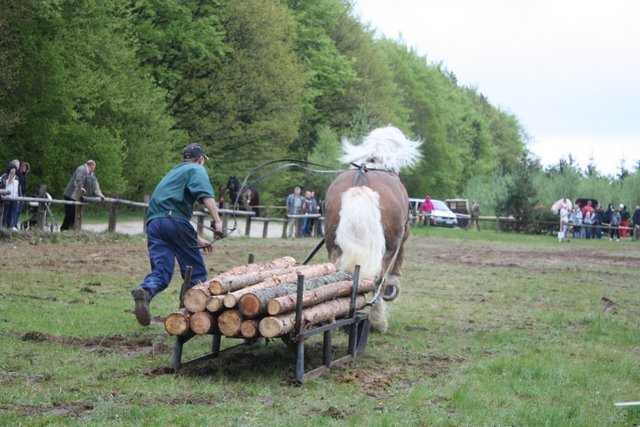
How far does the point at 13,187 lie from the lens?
21609 millimetres

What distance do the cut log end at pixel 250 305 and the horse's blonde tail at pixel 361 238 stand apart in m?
2.36

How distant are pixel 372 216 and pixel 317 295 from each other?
1.94 meters

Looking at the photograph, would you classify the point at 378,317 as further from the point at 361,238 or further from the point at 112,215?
the point at 112,215

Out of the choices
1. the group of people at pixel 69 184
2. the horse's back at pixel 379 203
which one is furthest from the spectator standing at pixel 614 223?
the horse's back at pixel 379 203

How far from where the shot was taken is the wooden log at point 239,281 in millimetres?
7605

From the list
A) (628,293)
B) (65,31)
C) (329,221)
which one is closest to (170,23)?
(65,31)

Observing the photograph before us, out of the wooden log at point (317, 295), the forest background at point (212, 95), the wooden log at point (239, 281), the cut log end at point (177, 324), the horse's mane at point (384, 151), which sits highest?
the forest background at point (212, 95)

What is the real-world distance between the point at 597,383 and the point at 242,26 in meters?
35.6

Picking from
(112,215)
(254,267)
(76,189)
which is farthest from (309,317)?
(112,215)

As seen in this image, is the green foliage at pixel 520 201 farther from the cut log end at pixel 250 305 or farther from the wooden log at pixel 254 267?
the cut log end at pixel 250 305

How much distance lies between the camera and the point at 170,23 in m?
38.7

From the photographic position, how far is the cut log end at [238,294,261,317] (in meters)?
7.34

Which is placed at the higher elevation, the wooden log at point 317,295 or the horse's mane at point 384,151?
the horse's mane at point 384,151

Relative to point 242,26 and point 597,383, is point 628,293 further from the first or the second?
point 242,26
